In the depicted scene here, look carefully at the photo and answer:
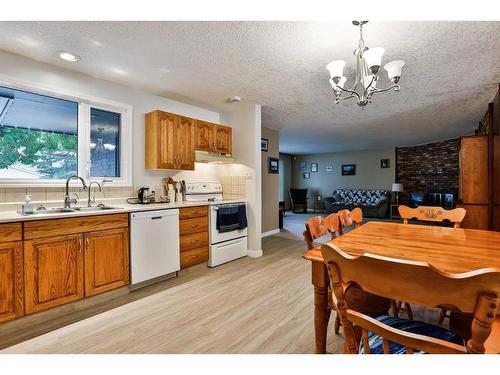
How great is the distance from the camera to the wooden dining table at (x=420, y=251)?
108 cm

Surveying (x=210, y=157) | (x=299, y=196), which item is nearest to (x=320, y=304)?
(x=210, y=157)

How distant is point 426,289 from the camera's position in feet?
2.27

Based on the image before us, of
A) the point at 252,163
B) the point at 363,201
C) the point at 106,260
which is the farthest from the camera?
the point at 363,201

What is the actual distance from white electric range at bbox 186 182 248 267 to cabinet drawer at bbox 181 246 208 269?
0.08 metres

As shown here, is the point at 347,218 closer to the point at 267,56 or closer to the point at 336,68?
the point at 336,68

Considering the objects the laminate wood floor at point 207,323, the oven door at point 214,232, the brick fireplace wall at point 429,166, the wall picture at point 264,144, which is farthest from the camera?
the brick fireplace wall at point 429,166

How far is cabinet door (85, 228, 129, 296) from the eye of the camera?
2.29 m

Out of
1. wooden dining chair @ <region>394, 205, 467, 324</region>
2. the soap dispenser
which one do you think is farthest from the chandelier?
the soap dispenser

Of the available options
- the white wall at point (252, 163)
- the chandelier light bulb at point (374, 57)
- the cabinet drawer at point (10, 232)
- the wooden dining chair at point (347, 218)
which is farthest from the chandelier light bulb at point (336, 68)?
the cabinet drawer at point (10, 232)

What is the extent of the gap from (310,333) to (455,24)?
8.52ft

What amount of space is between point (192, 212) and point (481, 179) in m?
3.97

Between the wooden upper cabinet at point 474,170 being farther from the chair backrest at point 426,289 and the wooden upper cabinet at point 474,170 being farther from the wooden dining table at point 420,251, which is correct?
the chair backrest at point 426,289

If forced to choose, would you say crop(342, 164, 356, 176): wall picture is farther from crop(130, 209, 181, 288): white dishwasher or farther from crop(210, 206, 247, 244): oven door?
crop(130, 209, 181, 288): white dishwasher

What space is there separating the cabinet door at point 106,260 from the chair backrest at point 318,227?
6.33ft
